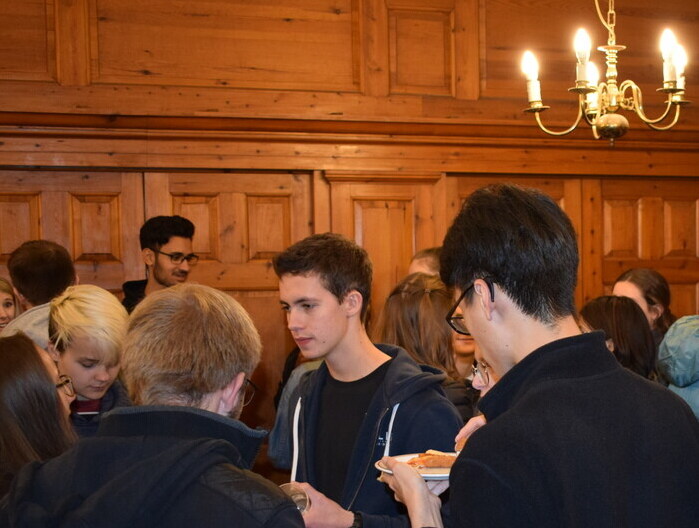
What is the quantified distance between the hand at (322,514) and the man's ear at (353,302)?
2.57 feet

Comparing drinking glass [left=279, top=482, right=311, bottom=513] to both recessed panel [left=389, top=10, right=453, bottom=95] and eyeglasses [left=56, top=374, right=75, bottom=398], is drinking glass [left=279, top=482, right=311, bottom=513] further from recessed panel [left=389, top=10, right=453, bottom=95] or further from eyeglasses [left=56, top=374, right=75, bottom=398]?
recessed panel [left=389, top=10, right=453, bottom=95]

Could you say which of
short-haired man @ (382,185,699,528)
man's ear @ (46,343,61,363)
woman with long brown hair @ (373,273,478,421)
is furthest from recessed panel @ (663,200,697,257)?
short-haired man @ (382,185,699,528)

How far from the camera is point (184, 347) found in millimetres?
1567

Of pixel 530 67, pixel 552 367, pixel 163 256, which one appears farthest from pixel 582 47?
pixel 552 367

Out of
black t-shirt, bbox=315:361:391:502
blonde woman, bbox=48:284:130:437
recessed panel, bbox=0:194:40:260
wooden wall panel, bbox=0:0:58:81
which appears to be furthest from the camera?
recessed panel, bbox=0:194:40:260

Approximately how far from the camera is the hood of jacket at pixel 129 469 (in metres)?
1.32

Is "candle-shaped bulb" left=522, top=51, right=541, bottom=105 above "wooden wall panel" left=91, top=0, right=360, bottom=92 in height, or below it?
below

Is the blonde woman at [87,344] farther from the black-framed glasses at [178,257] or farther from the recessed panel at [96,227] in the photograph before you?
the recessed panel at [96,227]

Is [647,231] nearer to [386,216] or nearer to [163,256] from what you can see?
[386,216]

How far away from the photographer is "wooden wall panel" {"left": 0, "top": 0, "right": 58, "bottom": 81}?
509 cm

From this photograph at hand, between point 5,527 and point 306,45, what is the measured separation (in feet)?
14.9

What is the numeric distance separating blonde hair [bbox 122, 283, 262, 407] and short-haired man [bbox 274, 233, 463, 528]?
27.2 inches

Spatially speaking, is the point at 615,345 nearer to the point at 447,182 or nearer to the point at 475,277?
the point at 475,277

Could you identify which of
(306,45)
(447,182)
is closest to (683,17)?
(447,182)
